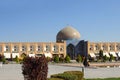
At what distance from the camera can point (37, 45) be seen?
58.7 m

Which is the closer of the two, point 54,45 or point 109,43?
point 54,45

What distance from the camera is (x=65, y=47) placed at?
60.9 meters

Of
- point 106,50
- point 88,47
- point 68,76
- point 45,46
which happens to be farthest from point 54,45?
point 68,76

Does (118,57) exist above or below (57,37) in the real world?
below

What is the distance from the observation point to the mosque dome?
62469 mm

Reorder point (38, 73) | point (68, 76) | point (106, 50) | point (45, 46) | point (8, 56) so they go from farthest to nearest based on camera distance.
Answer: point (106, 50), point (45, 46), point (8, 56), point (68, 76), point (38, 73)

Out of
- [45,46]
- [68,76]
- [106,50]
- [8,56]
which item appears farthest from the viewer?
[106,50]

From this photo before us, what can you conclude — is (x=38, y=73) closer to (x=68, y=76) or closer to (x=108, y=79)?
(x=68, y=76)

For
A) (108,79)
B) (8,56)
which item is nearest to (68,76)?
(108,79)

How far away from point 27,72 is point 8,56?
4611 cm

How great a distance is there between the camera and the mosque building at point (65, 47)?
57469 mm

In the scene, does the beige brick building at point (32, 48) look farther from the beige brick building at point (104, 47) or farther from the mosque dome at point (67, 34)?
the beige brick building at point (104, 47)

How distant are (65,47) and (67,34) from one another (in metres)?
3.00

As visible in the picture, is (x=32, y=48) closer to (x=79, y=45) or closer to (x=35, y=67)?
(x=79, y=45)
